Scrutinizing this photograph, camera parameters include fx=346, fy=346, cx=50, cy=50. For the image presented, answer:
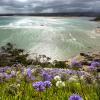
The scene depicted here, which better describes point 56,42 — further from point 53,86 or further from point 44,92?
point 44,92

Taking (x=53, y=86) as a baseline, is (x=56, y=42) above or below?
below

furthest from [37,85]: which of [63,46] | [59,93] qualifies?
[63,46]

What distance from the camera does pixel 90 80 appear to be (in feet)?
20.7

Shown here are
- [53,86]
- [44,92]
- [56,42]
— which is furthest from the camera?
[56,42]

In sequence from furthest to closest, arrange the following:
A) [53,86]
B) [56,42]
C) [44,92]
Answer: [56,42], [53,86], [44,92]

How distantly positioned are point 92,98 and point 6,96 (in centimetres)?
143

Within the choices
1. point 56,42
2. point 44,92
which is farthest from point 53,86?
point 56,42

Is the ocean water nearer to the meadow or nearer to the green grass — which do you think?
the meadow

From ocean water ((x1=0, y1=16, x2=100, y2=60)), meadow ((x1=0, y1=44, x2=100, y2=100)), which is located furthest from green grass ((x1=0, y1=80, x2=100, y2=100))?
ocean water ((x1=0, y1=16, x2=100, y2=60))

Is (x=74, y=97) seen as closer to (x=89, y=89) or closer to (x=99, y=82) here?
(x=99, y=82)

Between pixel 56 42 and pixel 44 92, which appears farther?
pixel 56 42

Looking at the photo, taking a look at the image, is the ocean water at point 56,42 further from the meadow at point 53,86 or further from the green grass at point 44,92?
the green grass at point 44,92

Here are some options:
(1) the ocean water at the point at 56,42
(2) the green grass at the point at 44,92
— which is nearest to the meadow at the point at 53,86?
(2) the green grass at the point at 44,92

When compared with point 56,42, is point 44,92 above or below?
above
